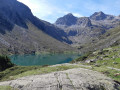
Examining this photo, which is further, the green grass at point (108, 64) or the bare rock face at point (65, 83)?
the green grass at point (108, 64)

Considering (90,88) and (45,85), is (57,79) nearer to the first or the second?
(45,85)

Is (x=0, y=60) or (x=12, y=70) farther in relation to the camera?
(x=0, y=60)

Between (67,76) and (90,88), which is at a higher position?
(67,76)

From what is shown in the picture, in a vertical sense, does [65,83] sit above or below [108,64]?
above

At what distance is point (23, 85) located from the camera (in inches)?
754

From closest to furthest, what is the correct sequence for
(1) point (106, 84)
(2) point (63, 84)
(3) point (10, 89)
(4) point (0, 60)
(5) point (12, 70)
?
(3) point (10, 89)
(2) point (63, 84)
(1) point (106, 84)
(5) point (12, 70)
(4) point (0, 60)

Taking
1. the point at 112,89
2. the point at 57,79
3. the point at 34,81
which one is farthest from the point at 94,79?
the point at 34,81

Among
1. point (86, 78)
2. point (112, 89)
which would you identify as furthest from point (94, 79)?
point (112, 89)

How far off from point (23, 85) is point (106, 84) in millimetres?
13209

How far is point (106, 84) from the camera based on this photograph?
835 inches

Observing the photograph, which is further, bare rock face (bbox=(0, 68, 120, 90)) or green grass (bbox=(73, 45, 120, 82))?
green grass (bbox=(73, 45, 120, 82))

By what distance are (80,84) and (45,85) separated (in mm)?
5383

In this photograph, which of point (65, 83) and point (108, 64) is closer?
point (65, 83)

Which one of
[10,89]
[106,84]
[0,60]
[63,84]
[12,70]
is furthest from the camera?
[0,60]
